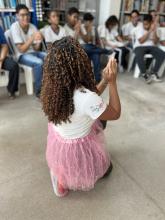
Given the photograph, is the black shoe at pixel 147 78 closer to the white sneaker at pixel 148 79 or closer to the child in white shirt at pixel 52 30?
the white sneaker at pixel 148 79

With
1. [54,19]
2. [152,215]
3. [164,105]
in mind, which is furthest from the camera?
[54,19]

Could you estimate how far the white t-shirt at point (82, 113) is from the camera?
47.7 inches

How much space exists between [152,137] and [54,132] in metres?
1.17

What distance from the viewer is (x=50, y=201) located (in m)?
→ 1.56

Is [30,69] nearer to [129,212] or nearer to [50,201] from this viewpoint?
[50,201]

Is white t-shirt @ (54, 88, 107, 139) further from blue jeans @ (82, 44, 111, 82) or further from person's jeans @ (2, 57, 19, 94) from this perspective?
blue jeans @ (82, 44, 111, 82)

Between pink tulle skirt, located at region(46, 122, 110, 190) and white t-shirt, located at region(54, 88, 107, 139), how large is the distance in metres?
0.06

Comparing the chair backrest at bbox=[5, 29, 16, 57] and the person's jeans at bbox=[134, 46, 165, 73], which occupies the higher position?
the chair backrest at bbox=[5, 29, 16, 57]

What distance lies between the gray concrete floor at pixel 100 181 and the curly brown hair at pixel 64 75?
64 centimetres

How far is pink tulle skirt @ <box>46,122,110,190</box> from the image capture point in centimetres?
147


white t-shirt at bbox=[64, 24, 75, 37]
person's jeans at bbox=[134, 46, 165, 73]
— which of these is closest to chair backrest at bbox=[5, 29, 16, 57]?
white t-shirt at bbox=[64, 24, 75, 37]

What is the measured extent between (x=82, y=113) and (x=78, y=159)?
0.36 meters

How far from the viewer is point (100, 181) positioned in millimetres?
1736

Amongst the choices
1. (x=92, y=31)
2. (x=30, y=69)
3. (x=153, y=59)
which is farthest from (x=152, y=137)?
(x=92, y=31)
